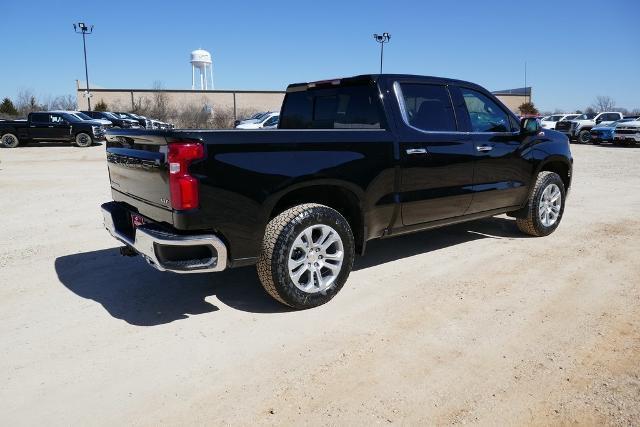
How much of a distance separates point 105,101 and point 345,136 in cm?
6059

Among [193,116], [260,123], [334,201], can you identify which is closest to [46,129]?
[260,123]

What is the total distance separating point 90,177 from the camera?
1172 centimetres

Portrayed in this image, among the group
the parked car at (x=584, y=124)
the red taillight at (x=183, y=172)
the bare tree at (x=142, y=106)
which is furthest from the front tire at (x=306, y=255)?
the bare tree at (x=142, y=106)

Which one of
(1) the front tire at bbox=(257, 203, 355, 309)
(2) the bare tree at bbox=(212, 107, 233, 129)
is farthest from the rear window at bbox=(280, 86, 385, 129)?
(2) the bare tree at bbox=(212, 107, 233, 129)

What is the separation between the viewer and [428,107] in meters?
4.62

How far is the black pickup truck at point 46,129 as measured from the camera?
21.4 meters

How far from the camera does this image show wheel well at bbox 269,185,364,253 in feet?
12.6

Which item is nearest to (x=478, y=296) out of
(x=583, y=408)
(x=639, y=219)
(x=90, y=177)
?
(x=583, y=408)

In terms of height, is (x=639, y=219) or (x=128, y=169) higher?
(x=128, y=169)

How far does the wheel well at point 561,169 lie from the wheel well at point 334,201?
325 cm

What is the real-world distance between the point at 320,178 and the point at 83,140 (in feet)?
70.3

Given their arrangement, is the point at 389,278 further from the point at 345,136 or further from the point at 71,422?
the point at 71,422

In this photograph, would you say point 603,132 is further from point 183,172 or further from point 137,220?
point 183,172

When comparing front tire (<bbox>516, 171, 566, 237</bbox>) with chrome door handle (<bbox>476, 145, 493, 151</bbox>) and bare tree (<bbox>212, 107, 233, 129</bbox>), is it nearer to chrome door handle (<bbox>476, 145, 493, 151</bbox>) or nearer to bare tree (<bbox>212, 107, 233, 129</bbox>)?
chrome door handle (<bbox>476, 145, 493, 151</bbox>)
